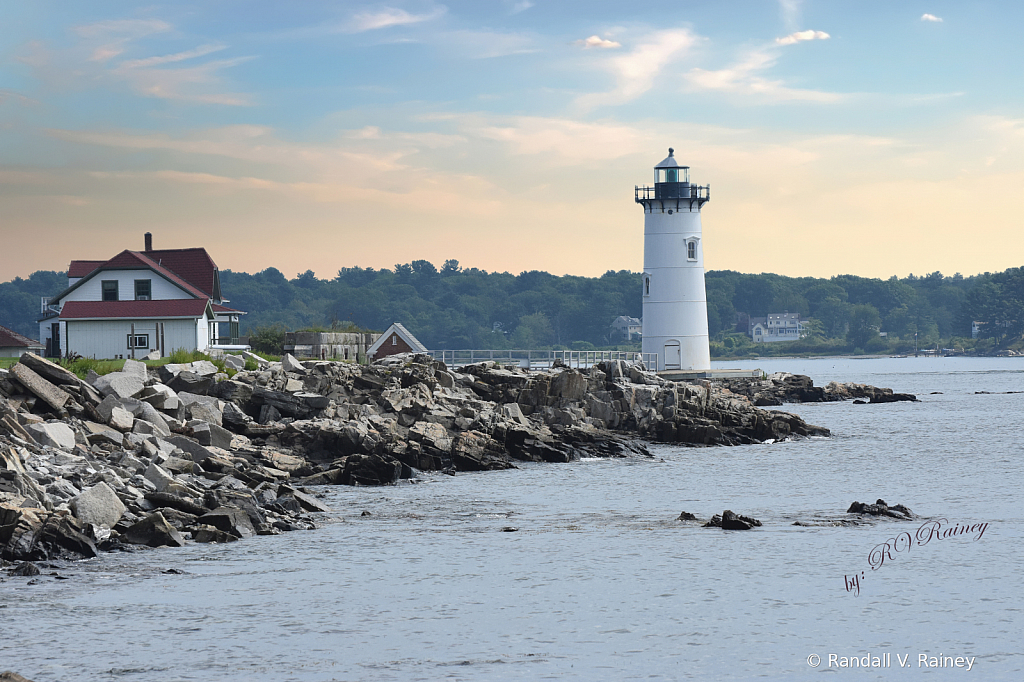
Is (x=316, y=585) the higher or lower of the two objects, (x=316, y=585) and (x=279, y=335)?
the lower

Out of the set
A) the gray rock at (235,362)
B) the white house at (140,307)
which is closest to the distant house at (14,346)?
the white house at (140,307)

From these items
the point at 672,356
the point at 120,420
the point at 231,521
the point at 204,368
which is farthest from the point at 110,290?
the point at 231,521

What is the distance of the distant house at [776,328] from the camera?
153 meters

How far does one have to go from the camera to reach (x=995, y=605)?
12.9 metres

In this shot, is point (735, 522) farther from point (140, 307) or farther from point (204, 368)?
point (140, 307)

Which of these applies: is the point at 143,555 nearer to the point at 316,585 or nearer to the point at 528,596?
the point at 316,585

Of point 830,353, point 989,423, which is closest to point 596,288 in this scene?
point 830,353

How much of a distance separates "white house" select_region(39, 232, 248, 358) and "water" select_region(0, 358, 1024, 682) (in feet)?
69.1

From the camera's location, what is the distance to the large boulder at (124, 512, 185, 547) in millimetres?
15422

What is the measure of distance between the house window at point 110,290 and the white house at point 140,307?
0.13 ft

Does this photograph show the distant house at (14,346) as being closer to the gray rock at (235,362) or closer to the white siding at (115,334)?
the white siding at (115,334)

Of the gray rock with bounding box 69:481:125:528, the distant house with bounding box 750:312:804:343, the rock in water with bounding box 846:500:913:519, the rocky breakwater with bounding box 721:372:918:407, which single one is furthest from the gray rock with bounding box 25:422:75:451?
the distant house with bounding box 750:312:804:343

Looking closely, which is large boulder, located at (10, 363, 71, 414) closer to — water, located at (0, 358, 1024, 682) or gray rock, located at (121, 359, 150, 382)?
gray rock, located at (121, 359, 150, 382)

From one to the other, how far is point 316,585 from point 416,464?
11.8m
